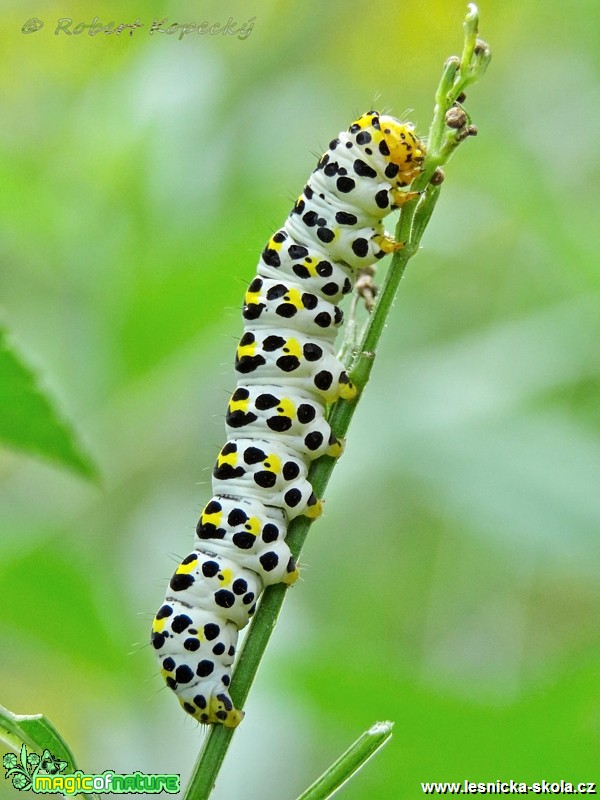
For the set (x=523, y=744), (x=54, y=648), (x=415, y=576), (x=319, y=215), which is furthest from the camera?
(x=415, y=576)

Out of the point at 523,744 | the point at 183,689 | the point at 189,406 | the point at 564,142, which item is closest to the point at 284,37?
the point at 564,142

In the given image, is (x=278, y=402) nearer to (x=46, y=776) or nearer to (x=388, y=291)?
(x=388, y=291)

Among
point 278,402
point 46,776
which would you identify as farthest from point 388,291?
point 46,776

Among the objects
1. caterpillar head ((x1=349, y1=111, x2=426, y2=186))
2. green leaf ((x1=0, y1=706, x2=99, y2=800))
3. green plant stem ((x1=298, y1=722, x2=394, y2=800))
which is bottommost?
green leaf ((x1=0, y1=706, x2=99, y2=800))

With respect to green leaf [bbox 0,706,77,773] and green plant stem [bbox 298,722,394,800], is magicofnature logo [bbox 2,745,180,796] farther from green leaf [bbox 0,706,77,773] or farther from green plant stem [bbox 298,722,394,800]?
green plant stem [bbox 298,722,394,800]

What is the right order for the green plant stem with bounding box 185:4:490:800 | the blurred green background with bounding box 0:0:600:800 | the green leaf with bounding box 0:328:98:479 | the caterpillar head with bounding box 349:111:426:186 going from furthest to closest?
the caterpillar head with bounding box 349:111:426:186
the blurred green background with bounding box 0:0:600:800
the green plant stem with bounding box 185:4:490:800
the green leaf with bounding box 0:328:98:479

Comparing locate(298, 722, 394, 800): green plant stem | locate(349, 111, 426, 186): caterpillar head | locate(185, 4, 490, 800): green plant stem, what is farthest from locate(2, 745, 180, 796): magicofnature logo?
locate(349, 111, 426, 186): caterpillar head

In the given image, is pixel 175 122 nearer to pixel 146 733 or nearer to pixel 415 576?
pixel 146 733
